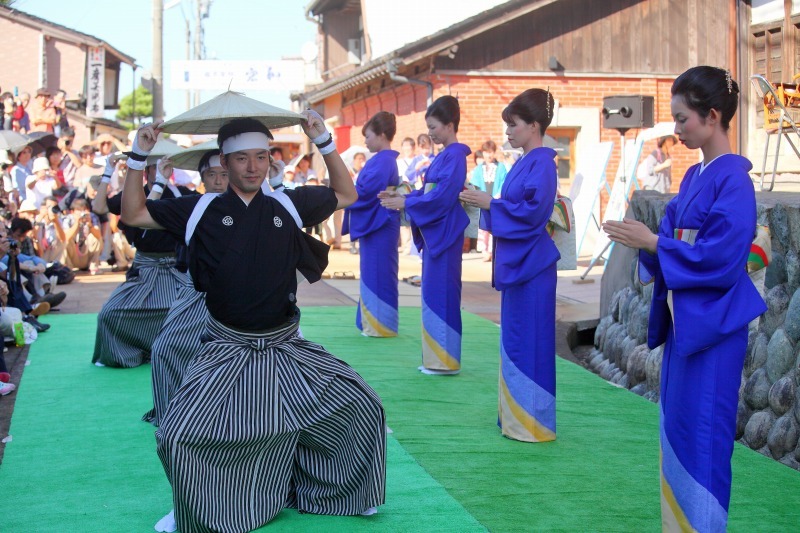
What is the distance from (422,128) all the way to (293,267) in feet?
46.3

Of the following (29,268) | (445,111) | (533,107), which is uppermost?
(445,111)

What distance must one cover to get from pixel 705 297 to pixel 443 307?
152 inches

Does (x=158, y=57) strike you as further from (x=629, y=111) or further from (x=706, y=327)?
(x=706, y=327)

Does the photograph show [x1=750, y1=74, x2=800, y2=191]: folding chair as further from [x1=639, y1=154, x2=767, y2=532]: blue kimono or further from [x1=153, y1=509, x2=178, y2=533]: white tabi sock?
[x1=153, y1=509, x2=178, y2=533]: white tabi sock

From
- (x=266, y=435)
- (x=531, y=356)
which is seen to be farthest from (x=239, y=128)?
(x=531, y=356)

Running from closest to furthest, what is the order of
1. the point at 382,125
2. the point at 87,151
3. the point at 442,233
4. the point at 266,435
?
the point at 266,435 → the point at 442,233 → the point at 382,125 → the point at 87,151

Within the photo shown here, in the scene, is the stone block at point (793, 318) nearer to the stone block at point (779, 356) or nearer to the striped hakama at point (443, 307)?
the stone block at point (779, 356)

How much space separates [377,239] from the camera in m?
9.07

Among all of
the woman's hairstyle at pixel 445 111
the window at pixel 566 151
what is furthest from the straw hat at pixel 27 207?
the window at pixel 566 151

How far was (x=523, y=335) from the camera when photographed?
18.0ft

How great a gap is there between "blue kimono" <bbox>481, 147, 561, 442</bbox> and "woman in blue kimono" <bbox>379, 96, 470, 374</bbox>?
5.50ft

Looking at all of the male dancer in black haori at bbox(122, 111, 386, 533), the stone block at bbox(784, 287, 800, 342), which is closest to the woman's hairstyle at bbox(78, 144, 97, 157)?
the male dancer in black haori at bbox(122, 111, 386, 533)

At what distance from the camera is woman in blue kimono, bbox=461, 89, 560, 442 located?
5.43 m

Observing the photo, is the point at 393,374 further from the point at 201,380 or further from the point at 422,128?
the point at 422,128
